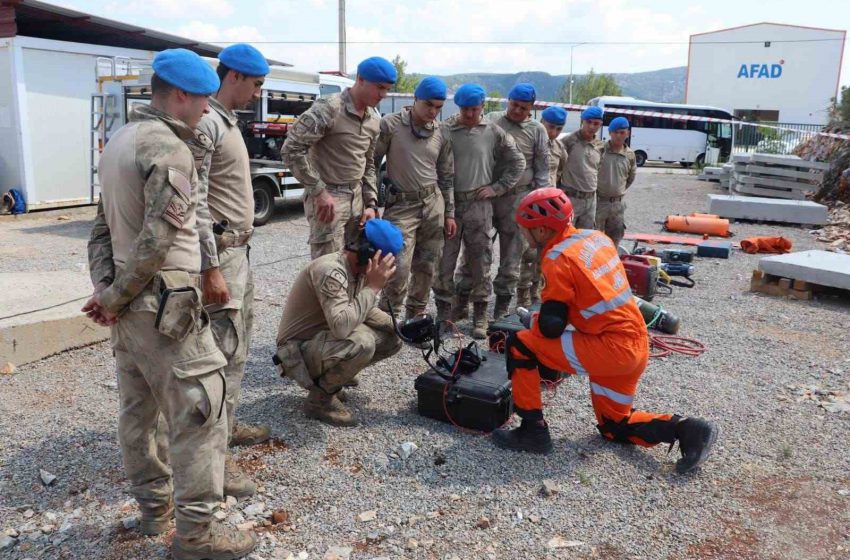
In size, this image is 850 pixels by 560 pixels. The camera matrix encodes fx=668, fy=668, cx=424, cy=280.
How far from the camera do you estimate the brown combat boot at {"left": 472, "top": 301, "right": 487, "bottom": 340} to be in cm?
577

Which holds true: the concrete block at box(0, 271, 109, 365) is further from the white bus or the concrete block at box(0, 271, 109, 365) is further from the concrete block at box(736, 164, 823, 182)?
the white bus

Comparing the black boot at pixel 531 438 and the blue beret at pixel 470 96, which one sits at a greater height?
the blue beret at pixel 470 96

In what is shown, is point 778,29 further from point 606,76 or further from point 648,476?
point 648,476

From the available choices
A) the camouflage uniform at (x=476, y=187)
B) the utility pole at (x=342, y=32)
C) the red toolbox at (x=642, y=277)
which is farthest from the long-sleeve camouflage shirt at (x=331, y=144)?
the utility pole at (x=342, y=32)

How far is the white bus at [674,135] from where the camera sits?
2781 centimetres

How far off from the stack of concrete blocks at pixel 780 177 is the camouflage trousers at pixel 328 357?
13336 mm

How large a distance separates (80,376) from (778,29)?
53328 mm

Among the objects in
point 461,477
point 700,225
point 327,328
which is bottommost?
point 461,477

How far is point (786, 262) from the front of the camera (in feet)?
24.6

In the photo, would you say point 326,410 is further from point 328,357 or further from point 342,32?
point 342,32

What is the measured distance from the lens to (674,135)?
93.4 ft

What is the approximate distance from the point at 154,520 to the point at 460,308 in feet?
12.1

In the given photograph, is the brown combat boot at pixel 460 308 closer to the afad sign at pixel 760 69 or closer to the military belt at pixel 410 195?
the military belt at pixel 410 195

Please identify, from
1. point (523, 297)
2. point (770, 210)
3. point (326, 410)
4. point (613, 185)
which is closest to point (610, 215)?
point (613, 185)
